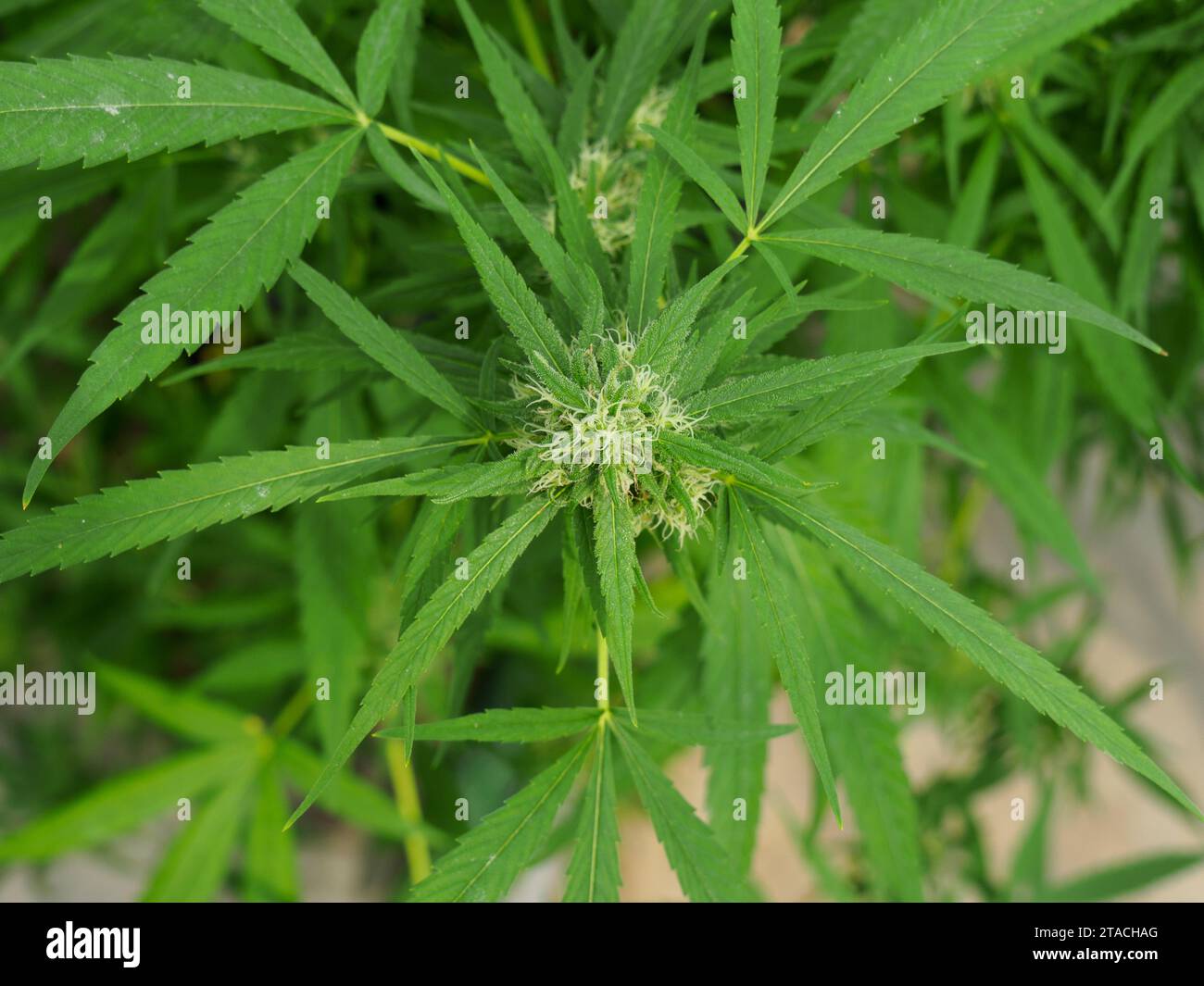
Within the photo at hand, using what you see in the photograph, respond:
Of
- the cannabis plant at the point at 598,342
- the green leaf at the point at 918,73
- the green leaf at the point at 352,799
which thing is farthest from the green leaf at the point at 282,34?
the green leaf at the point at 352,799

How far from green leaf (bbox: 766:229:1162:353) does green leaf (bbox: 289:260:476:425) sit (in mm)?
179

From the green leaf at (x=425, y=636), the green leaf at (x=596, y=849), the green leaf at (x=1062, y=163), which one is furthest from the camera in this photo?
the green leaf at (x=1062, y=163)

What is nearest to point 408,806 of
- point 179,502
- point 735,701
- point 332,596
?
point 332,596

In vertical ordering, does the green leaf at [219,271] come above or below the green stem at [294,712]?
above

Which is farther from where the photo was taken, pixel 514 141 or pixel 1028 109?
pixel 1028 109

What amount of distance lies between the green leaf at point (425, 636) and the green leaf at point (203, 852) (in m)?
0.49

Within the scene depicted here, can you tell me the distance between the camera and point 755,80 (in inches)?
14.7

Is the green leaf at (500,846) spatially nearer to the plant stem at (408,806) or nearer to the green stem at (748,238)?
the green stem at (748,238)

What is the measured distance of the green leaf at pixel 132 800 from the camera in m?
0.76

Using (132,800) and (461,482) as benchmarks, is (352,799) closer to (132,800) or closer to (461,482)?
(132,800)
